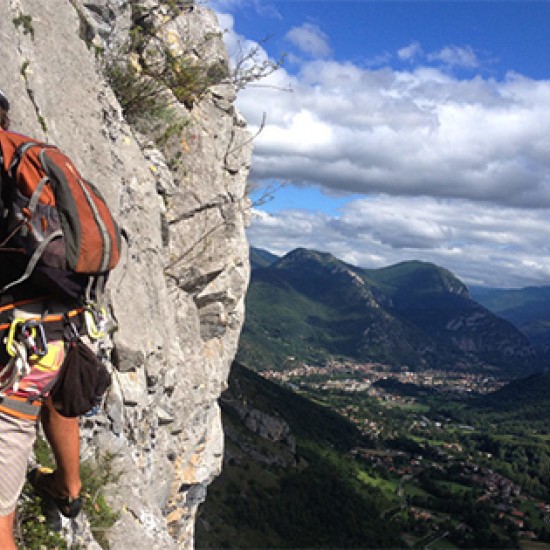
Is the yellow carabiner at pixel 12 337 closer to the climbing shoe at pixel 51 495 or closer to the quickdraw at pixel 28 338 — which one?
the quickdraw at pixel 28 338

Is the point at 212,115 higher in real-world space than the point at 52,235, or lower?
higher

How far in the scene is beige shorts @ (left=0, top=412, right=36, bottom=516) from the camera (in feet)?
12.6

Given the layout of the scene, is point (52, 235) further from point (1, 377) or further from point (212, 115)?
point (212, 115)

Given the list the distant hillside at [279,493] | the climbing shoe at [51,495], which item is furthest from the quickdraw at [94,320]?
the distant hillside at [279,493]

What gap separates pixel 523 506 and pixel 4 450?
152006 mm

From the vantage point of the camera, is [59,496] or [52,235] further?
[59,496]

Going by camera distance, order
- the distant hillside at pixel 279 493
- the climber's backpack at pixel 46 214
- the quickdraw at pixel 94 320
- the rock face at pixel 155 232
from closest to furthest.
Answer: the climber's backpack at pixel 46 214
the quickdraw at pixel 94 320
the rock face at pixel 155 232
the distant hillside at pixel 279 493

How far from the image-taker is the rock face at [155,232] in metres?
7.83

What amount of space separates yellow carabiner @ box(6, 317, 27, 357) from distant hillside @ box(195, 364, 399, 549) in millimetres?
59343

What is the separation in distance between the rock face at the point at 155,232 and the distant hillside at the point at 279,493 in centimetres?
4986

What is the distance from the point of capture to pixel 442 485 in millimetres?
138250

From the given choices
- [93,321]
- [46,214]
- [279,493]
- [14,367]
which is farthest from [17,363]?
[279,493]

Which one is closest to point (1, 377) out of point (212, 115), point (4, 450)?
point (4, 450)

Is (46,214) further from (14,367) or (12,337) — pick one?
(14,367)
